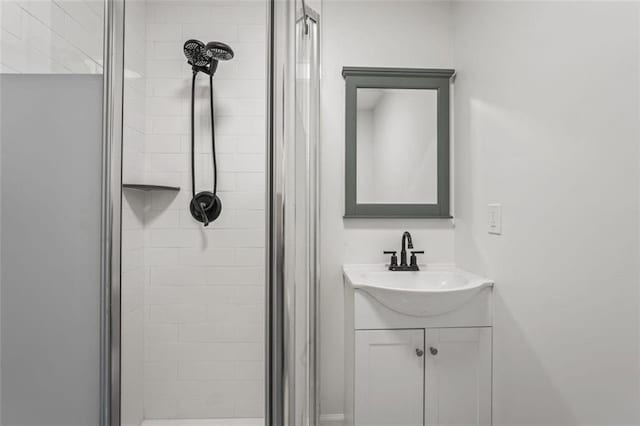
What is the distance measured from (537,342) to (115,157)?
1315 mm

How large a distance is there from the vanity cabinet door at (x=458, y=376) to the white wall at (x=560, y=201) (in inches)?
2.1

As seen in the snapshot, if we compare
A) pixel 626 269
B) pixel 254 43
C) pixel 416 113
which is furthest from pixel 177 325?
pixel 416 113

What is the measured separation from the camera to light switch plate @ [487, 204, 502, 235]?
137 centimetres

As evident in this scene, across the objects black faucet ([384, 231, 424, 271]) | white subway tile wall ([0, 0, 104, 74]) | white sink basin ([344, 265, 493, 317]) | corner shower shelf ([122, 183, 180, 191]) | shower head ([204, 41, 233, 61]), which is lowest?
white sink basin ([344, 265, 493, 317])

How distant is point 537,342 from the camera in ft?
3.76

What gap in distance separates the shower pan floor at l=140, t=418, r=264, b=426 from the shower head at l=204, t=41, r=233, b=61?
0.52 metres

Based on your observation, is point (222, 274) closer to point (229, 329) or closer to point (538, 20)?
point (229, 329)

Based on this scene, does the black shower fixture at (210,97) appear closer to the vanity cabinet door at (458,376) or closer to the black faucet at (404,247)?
the vanity cabinet door at (458,376)

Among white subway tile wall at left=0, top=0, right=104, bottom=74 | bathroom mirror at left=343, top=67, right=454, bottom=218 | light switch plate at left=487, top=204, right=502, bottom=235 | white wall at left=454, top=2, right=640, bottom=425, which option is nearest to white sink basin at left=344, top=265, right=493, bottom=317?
white wall at left=454, top=2, right=640, bottom=425

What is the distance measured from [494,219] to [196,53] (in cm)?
130

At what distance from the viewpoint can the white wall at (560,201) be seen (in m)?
0.84

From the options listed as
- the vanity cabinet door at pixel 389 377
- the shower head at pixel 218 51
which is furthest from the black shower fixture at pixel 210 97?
the vanity cabinet door at pixel 389 377

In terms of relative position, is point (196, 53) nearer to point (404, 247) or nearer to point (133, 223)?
point (133, 223)

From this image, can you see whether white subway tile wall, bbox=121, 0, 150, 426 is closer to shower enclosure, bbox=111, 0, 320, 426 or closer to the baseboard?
shower enclosure, bbox=111, 0, 320, 426
